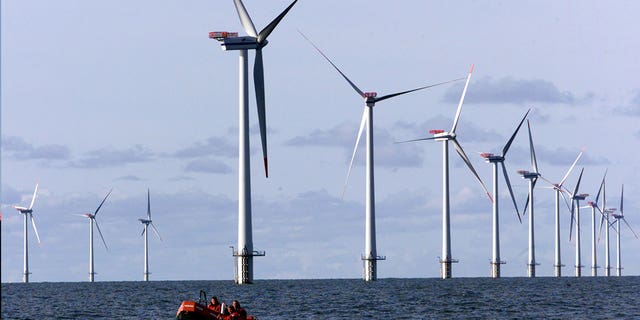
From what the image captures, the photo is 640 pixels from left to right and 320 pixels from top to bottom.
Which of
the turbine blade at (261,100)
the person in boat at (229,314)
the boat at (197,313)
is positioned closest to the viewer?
the person in boat at (229,314)

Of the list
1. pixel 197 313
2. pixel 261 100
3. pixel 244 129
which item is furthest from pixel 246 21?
pixel 197 313

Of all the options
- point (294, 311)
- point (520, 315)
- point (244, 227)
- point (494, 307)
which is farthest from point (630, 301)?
point (244, 227)

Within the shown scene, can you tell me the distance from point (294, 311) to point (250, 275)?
235 ft

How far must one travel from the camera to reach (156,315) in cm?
10588

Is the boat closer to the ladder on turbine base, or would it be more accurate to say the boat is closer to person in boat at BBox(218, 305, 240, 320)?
person in boat at BBox(218, 305, 240, 320)

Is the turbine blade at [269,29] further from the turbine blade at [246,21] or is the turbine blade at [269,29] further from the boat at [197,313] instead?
the boat at [197,313]

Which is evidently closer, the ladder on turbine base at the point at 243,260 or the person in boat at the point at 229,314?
the person in boat at the point at 229,314

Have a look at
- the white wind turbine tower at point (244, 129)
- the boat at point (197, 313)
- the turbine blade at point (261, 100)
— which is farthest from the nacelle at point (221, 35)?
the boat at point (197, 313)

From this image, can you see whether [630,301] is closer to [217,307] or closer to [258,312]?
[258,312]

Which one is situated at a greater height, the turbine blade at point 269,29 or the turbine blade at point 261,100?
the turbine blade at point 269,29

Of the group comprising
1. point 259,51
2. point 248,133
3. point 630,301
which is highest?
point 259,51

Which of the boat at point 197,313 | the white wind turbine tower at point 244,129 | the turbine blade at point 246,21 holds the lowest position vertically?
the boat at point 197,313

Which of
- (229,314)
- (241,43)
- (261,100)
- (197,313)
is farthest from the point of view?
(241,43)

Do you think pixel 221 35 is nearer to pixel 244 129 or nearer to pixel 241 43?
pixel 241 43
